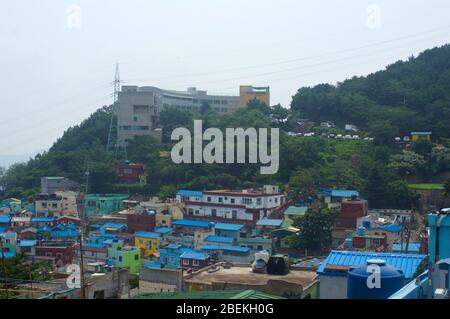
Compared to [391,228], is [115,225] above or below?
below

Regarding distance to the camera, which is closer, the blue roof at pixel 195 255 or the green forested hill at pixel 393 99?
the blue roof at pixel 195 255

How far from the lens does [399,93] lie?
1678 cm

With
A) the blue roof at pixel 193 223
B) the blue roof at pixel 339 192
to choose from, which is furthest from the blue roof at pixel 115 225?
the blue roof at pixel 339 192

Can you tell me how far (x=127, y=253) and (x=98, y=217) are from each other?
2.93 metres

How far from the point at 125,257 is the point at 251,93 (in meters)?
12.8

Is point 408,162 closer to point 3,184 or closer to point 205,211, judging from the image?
point 205,211

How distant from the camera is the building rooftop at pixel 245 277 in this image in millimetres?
4398

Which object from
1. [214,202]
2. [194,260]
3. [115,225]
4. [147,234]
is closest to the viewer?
[194,260]

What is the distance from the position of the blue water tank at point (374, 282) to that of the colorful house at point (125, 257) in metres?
7.47

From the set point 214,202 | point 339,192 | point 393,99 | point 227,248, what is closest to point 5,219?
point 214,202

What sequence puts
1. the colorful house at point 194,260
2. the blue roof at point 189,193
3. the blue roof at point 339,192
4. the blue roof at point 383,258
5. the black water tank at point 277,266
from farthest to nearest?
1. the blue roof at point 189,193
2. the blue roof at point 339,192
3. the colorful house at point 194,260
4. the black water tank at point 277,266
5. the blue roof at point 383,258
